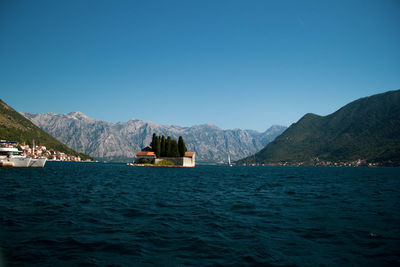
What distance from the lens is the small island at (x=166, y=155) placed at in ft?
440

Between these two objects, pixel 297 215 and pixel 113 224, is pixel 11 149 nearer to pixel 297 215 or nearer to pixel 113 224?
pixel 113 224

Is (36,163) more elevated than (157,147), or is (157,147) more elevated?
(157,147)

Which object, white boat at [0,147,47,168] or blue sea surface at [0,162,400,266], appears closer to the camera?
blue sea surface at [0,162,400,266]

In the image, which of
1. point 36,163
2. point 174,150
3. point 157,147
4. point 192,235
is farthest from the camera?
point 157,147

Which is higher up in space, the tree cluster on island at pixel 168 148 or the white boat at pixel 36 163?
the tree cluster on island at pixel 168 148

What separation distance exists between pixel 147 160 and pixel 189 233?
129 metres

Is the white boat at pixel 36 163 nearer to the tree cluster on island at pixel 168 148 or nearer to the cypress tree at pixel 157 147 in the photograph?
the cypress tree at pixel 157 147

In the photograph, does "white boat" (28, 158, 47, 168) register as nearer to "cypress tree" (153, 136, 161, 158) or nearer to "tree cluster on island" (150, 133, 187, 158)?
"cypress tree" (153, 136, 161, 158)

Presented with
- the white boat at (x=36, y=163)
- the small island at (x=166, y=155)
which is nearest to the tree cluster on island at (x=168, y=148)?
the small island at (x=166, y=155)

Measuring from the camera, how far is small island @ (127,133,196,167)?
134125mm

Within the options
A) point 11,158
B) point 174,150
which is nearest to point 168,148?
point 174,150

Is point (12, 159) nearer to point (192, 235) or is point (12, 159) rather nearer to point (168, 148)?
point (168, 148)

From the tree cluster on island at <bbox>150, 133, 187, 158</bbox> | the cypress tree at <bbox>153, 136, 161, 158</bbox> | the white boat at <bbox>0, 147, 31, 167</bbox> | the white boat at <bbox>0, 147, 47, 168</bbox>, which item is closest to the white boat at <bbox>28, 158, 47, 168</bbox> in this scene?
the white boat at <bbox>0, 147, 47, 168</bbox>

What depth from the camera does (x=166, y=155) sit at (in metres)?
136
